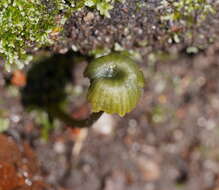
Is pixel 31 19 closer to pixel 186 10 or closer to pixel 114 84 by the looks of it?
pixel 114 84

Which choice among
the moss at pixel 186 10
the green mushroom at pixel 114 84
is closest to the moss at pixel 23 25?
the green mushroom at pixel 114 84

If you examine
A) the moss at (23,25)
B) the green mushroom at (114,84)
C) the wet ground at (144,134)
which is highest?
the moss at (23,25)

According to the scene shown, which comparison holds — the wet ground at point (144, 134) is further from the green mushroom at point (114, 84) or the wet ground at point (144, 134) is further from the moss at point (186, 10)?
the green mushroom at point (114, 84)

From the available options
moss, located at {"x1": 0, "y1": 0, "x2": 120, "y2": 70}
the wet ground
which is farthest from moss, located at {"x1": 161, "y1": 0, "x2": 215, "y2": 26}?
moss, located at {"x1": 0, "y1": 0, "x2": 120, "y2": 70}

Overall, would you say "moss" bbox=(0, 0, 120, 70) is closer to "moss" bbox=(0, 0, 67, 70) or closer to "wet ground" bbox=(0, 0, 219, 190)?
"moss" bbox=(0, 0, 67, 70)

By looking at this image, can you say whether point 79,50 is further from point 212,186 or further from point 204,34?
point 212,186
